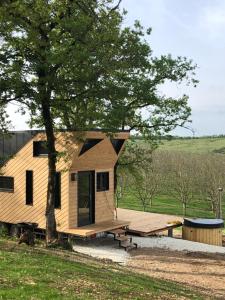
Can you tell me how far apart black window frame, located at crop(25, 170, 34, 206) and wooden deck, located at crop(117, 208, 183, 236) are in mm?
4772

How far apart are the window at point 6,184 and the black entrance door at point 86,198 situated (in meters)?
3.49

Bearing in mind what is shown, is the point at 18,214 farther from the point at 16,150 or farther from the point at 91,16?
the point at 91,16

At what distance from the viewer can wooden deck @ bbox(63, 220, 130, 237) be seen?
17.8 m

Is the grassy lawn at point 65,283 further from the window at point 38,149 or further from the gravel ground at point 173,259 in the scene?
the window at point 38,149

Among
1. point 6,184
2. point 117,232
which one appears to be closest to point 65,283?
point 117,232

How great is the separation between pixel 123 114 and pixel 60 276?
5700 mm

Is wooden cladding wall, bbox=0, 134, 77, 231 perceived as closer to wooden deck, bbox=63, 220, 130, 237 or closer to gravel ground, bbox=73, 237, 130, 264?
wooden deck, bbox=63, 220, 130, 237

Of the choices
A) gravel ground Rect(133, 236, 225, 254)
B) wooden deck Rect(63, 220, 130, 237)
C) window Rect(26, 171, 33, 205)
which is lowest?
gravel ground Rect(133, 236, 225, 254)

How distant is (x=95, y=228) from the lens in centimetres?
1858

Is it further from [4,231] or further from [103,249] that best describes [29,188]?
[103,249]

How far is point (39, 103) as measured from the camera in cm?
1431

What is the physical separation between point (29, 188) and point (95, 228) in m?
3.66

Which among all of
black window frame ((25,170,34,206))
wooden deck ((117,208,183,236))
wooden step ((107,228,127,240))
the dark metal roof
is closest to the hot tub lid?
wooden deck ((117,208,183,236))

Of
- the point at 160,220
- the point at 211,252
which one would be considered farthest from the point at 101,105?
the point at 160,220
